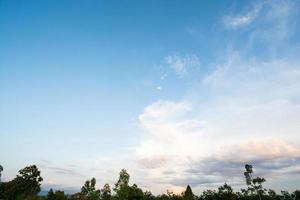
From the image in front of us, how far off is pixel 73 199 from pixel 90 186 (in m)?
8.69

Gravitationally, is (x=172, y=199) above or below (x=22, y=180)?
below

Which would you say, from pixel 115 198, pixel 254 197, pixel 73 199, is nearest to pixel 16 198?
pixel 73 199

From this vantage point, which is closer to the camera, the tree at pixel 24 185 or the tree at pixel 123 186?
the tree at pixel 123 186

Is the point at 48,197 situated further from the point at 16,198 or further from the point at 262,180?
the point at 262,180

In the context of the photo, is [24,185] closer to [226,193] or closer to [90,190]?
[90,190]

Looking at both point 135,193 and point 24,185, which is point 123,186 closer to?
point 135,193

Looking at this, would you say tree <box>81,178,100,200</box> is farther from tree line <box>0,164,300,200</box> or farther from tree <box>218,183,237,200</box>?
tree <box>218,183,237,200</box>

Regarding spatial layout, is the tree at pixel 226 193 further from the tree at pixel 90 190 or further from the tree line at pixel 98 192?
the tree at pixel 90 190

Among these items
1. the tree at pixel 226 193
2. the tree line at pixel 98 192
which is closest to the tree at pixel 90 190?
the tree line at pixel 98 192

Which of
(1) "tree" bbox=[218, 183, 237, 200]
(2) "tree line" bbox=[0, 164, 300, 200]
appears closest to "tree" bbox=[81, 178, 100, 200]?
(2) "tree line" bbox=[0, 164, 300, 200]

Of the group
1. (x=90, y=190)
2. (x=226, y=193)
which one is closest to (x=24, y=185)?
(x=90, y=190)

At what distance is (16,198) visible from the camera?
293ft

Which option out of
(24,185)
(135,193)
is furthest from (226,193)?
(24,185)

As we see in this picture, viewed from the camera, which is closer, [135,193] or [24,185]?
[135,193]
